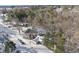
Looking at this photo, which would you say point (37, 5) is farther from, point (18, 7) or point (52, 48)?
point (52, 48)

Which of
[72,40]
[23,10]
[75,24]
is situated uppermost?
[23,10]

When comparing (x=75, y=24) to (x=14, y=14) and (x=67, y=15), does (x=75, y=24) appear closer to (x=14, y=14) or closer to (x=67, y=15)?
(x=67, y=15)

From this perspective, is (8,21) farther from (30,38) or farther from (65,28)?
(65,28)

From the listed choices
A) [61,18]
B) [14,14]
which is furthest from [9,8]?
[61,18]

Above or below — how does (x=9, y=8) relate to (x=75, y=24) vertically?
above
